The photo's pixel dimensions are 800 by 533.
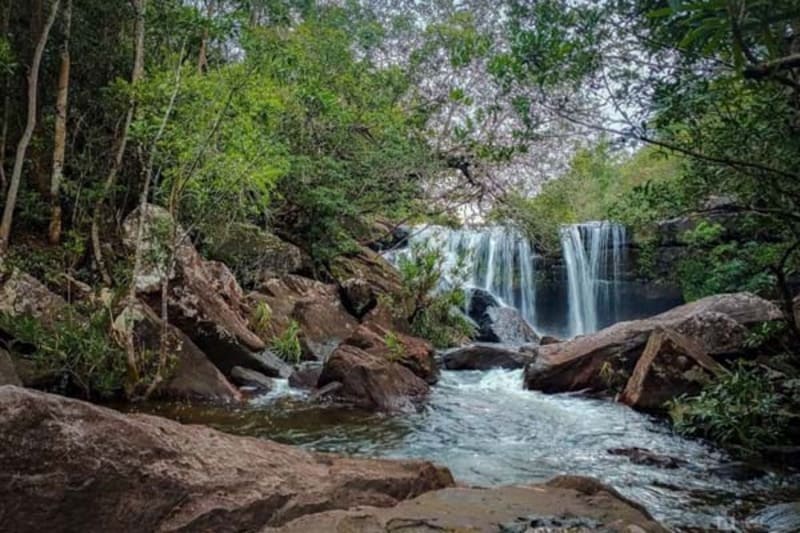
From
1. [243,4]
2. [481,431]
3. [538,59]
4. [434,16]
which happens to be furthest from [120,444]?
[434,16]

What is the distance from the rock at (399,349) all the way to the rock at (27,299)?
3.80 m

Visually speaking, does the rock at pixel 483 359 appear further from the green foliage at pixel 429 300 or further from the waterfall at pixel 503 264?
the waterfall at pixel 503 264

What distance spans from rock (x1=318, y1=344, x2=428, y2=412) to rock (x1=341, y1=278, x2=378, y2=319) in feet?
14.1

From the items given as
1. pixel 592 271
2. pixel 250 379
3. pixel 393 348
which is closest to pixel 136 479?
pixel 250 379

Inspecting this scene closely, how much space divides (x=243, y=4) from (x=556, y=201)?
7.73m

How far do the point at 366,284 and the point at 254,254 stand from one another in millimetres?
2489

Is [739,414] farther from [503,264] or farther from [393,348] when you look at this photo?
[503,264]

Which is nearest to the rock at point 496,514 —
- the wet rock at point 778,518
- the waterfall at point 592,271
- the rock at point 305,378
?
the wet rock at point 778,518

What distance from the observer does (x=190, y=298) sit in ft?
26.2

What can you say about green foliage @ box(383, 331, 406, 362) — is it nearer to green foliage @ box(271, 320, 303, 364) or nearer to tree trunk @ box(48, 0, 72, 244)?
green foliage @ box(271, 320, 303, 364)

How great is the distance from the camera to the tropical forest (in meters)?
2.67

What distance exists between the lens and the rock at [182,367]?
684 cm

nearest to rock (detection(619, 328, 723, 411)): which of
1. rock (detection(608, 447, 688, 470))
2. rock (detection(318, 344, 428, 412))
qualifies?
rock (detection(608, 447, 688, 470))

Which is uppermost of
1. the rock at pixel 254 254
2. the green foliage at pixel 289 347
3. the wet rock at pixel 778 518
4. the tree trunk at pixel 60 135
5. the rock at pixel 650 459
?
the tree trunk at pixel 60 135
